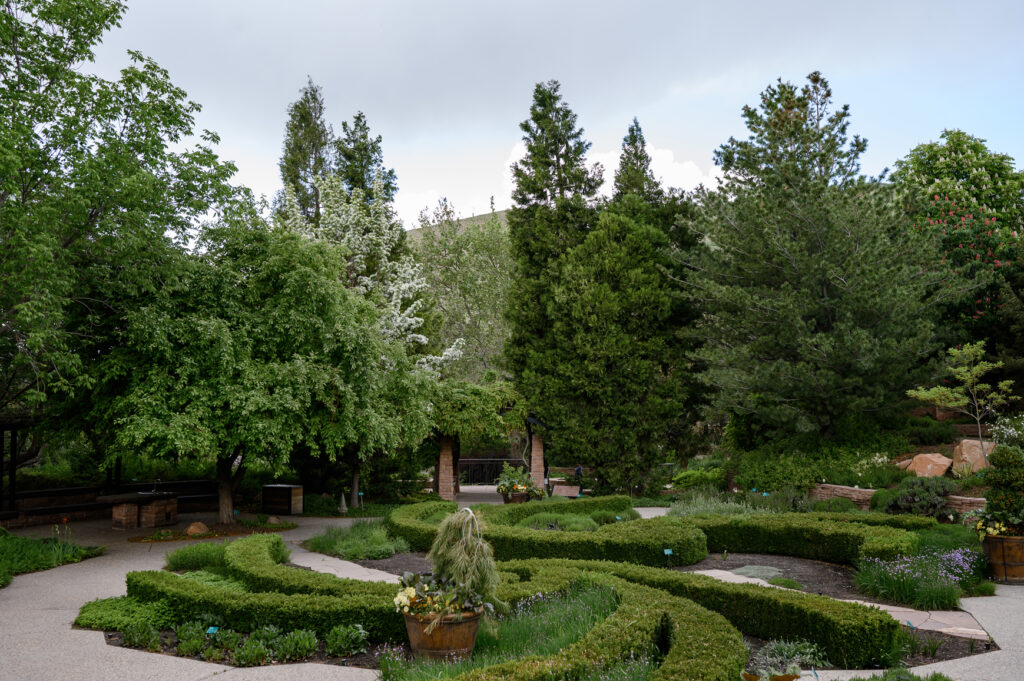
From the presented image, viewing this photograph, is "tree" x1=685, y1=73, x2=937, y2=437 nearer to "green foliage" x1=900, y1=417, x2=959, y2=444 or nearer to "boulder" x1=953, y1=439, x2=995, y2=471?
"green foliage" x1=900, y1=417, x2=959, y2=444

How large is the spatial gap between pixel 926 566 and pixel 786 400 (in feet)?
29.5

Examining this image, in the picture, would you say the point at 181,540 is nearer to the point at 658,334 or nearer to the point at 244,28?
the point at 244,28

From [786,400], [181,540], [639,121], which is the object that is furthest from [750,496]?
[639,121]

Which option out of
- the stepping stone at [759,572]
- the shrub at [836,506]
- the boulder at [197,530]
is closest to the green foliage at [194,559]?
the boulder at [197,530]

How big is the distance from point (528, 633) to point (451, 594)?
984 millimetres

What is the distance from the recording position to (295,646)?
6324 mm

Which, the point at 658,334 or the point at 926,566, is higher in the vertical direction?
the point at 658,334

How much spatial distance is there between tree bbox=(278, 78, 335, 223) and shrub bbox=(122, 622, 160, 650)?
93.5 ft

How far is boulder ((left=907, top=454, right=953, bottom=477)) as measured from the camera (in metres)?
14.5

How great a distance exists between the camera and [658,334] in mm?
21391

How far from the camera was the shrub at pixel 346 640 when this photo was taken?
20.7ft

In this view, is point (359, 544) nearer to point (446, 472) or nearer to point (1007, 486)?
point (446, 472)

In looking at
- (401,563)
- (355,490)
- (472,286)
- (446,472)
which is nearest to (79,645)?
(401,563)

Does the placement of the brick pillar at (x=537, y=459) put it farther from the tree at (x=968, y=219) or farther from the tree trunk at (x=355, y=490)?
the tree at (x=968, y=219)
